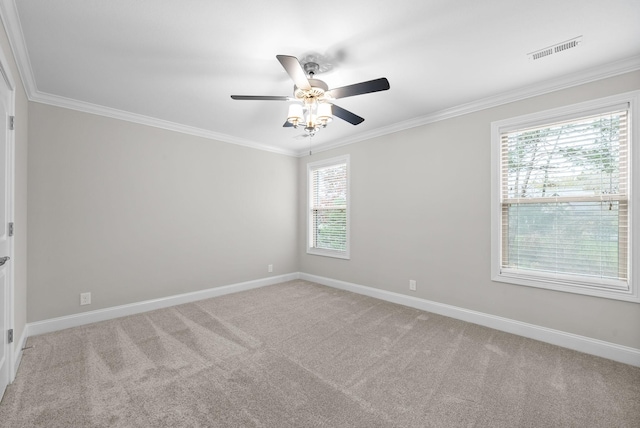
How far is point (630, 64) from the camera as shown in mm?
2318

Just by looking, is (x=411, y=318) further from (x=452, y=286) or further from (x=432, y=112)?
(x=432, y=112)

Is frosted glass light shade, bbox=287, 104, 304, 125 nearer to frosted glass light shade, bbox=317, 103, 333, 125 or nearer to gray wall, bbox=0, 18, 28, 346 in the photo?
frosted glass light shade, bbox=317, 103, 333, 125

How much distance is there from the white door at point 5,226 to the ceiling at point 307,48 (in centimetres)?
54

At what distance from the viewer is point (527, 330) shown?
279 centimetres

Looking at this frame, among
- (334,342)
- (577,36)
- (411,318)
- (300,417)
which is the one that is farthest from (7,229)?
(577,36)

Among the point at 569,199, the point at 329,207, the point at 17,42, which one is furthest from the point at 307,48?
the point at 329,207

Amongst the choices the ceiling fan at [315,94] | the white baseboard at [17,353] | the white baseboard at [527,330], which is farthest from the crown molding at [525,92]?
the white baseboard at [17,353]

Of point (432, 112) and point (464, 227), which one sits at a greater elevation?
point (432, 112)

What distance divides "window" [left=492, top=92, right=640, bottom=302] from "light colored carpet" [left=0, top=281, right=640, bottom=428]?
71cm

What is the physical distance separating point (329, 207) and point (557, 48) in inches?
136

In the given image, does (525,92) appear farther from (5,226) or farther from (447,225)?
(5,226)

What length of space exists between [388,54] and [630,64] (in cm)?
207

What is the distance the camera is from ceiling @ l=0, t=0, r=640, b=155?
177cm

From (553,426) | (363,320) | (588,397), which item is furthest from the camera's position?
(363,320)
